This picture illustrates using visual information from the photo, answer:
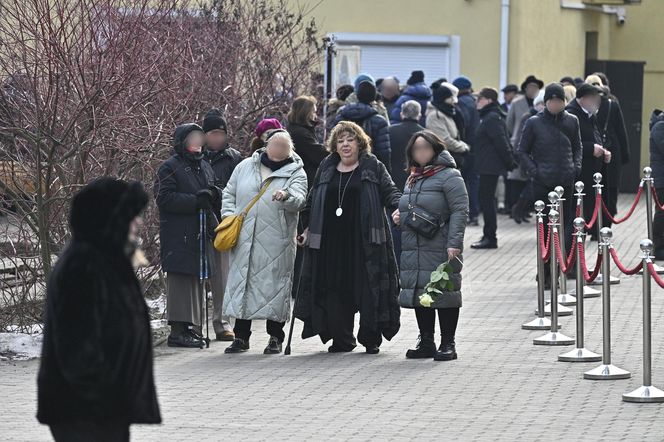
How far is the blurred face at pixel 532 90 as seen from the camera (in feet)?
75.6

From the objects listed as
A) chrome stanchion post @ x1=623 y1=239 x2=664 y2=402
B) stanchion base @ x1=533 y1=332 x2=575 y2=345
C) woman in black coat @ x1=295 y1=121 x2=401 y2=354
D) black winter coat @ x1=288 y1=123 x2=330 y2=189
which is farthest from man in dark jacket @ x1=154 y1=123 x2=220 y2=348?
chrome stanchion post @ x1=623 y1=239 x2=664 y2=402

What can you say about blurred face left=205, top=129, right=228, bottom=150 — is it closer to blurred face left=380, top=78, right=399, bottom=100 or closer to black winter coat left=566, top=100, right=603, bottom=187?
black winter coat left=566, top=100, right=603, bottom=187

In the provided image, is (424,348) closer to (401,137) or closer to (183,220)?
(183,220)

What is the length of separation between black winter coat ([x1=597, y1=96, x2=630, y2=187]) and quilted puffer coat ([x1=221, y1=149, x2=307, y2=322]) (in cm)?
748

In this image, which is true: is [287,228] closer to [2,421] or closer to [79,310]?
[2,421]

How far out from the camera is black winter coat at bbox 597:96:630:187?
18.6 m

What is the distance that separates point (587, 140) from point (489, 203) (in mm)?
2493

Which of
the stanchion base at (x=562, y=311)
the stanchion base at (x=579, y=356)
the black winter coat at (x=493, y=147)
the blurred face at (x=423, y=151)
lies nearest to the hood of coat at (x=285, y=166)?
the blurred face at (x=423, y=151)

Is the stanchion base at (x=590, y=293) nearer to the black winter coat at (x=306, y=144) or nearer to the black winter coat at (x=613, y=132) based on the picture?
the black winter coat at (x=306, y=144)

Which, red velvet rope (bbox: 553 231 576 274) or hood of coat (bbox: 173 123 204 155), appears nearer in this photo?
red velvet rope (bbox: 553 231 576 274)

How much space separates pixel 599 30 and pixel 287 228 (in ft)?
72.3

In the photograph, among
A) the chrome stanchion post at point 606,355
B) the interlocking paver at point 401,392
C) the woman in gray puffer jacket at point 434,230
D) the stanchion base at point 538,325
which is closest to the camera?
the interlocking paver at point 401,392

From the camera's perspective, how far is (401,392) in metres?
10.1

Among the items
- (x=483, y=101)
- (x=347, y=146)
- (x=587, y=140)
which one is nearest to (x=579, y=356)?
(x=347, y=146)
